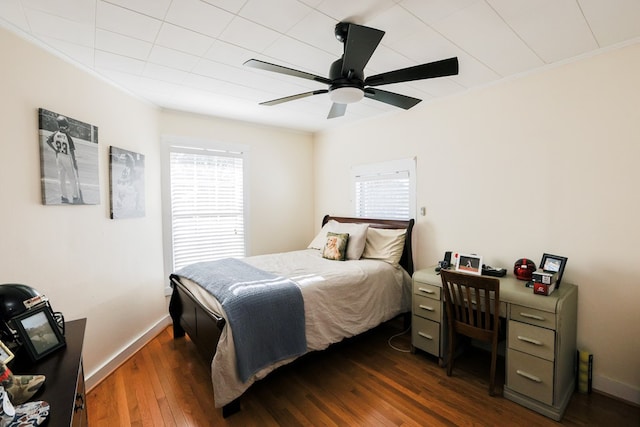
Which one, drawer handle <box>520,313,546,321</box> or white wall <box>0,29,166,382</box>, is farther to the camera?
drawer handle <box>520,313,546,321</box>

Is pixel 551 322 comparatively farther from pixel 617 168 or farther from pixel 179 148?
pixel 179 148

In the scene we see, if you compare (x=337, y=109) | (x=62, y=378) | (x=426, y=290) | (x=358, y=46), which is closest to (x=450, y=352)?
(x=426, y=290)

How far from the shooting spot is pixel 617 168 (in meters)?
2.07

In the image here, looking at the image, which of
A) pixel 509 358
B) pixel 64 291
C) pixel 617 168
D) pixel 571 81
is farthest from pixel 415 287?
pixel 64 291

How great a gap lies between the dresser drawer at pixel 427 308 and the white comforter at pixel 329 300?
0.32 meters

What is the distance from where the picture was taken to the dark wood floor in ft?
6.40

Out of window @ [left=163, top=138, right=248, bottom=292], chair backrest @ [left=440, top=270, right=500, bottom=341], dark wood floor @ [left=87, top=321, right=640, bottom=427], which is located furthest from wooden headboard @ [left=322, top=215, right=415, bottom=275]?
window @ [left=163, top=138, right=248, bottom=292]

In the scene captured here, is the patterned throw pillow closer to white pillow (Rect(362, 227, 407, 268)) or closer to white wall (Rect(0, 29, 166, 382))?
white pillow (Rect(362, 227, 407, 268))

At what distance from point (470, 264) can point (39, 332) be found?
9.31 ft

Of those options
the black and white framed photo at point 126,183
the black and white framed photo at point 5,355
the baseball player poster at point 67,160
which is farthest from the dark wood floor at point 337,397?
the baseball player poster at point 67,160

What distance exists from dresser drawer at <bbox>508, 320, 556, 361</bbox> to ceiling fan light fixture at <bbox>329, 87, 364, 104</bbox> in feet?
6.41

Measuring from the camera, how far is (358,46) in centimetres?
152

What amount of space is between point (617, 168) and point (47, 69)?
13.4 feet

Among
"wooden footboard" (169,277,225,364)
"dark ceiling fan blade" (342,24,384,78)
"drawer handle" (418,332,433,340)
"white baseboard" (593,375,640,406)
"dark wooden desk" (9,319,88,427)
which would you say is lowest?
"white baseboard" (593,375,640,406)
